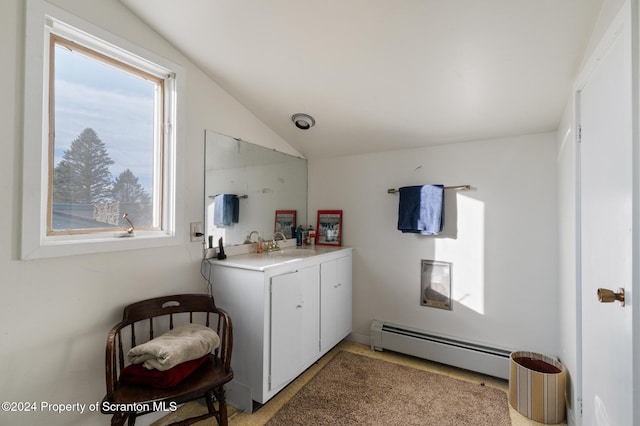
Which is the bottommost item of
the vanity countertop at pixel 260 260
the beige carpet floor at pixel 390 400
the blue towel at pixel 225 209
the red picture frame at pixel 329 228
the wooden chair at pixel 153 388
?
the beige carpet floor at pixel 390 400

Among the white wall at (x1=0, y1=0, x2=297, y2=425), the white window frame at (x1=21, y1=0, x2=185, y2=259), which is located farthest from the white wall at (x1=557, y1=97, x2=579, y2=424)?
the white window frame at (x1=21, y1=0, x2=185, y2=259)

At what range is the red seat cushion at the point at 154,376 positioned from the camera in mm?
1368

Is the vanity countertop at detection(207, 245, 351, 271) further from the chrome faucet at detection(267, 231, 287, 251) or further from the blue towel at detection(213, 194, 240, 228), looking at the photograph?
the blue towel at detection(213, 194, 240, 228)

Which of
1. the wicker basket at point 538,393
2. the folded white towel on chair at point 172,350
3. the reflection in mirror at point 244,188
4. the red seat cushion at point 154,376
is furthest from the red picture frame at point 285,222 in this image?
the wicker basket at point 538,393

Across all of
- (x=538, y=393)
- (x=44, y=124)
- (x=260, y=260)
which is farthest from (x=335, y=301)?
(x=44, y=124)

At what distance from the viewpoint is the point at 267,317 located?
186 centimetres

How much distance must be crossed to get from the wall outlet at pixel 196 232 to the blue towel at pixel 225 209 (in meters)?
0.14

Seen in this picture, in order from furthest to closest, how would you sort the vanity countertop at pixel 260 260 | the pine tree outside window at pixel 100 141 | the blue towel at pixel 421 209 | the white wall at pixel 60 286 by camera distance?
the blue towel at pixel 421 209, the vanity countertop at pixel 260 260, the pine tree outside window at pixel 100 141, the white wall at pixel 60 286

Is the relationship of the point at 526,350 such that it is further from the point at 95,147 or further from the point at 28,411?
the point at 95,147

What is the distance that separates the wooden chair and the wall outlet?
40cm

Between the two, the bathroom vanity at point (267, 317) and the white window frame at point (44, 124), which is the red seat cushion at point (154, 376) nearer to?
the bathroom vanity at point (267, 317)

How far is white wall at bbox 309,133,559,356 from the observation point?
2.20m

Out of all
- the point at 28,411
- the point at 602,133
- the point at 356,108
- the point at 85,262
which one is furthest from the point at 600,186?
the point at 28,411

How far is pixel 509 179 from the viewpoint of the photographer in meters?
2.30
